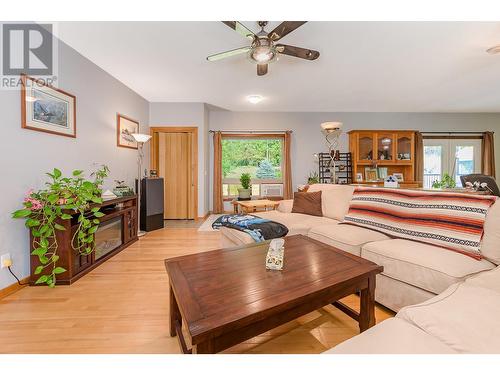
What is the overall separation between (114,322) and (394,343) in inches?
65.1

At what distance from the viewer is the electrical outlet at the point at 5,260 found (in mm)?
1873

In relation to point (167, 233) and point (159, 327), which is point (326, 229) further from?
point (167, 233)

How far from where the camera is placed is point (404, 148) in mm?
5590

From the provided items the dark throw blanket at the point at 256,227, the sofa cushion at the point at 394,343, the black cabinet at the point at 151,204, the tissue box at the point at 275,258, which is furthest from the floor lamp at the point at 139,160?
the sofa cushion at the point at 394,343

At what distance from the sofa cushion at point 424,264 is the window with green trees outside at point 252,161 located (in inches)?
167

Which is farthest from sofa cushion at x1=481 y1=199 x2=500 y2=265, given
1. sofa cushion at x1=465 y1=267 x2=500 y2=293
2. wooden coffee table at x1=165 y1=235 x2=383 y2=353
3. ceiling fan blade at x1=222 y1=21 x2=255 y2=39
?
ceiling fan blade at x1=222 y1=21 x2=255 y2=39

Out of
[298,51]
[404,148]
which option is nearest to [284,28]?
[298,51]

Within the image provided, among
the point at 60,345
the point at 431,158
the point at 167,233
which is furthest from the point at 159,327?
the point at 431,158

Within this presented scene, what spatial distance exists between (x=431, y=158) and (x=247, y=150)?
4633 mm

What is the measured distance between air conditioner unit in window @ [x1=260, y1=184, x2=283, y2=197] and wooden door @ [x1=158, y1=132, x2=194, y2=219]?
1871mm

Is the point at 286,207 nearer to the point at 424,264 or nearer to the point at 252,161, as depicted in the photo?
the point at 424,264

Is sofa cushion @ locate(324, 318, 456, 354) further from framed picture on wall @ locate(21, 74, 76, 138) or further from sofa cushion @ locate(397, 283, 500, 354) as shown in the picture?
framed picture on wall @ locate(21, 74, 76, 138)

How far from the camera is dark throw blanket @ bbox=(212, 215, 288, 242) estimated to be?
2.23m

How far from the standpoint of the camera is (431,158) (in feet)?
19.2
